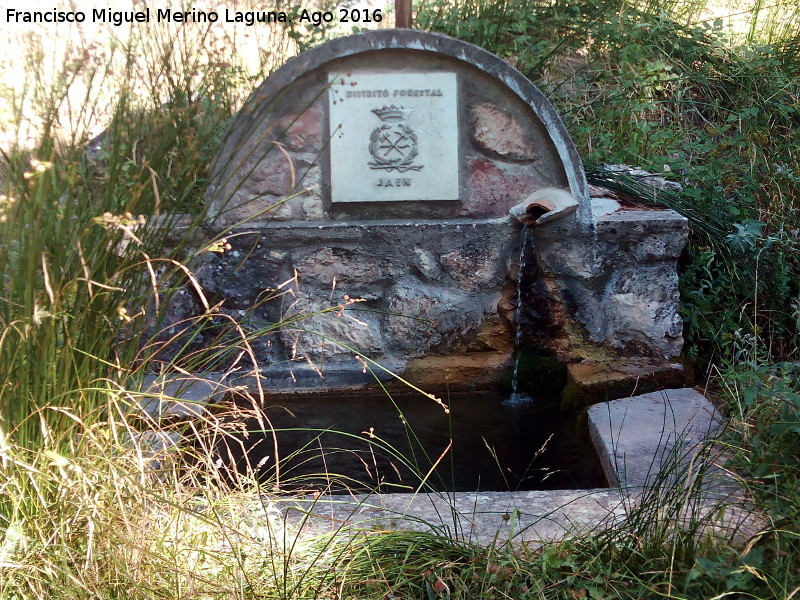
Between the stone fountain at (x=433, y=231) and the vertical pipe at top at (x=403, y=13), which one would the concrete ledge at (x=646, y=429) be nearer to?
the stone fountain at (x=433, y=231)

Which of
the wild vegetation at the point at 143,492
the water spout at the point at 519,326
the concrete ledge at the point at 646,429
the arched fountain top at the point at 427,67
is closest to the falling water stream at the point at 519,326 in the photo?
the water spout at the point at 519,326

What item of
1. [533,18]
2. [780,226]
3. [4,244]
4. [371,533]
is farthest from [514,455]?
[533,18]

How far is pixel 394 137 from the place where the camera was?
3.33 meters

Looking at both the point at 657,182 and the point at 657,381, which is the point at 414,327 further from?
the point at 657,182

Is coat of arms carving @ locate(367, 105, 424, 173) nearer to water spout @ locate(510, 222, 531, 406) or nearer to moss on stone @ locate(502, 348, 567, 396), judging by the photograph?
water spout @ locate(510, 222, 531, 406)

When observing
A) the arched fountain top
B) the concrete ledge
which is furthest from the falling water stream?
the concrete ledge

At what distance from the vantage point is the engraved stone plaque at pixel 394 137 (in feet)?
10.8

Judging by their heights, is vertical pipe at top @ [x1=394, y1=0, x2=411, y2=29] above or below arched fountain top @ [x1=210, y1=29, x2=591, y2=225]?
above

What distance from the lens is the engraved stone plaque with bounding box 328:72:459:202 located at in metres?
3.29

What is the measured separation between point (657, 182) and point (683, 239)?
2.62ft

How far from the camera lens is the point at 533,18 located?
5180mm

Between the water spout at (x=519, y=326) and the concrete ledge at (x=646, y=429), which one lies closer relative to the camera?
the concrete ledge at (x=646, y=429)

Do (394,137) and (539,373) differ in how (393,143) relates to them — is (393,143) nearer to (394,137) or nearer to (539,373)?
(394,137)

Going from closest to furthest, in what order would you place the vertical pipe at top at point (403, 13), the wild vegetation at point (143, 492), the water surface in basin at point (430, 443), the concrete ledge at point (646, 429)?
the wild vegetation at point (143, 492) < the concrete ledge at point (646, 429) < the water surface in basin at point (430, 443) < the vertical pipe at top at point (403, 13)
